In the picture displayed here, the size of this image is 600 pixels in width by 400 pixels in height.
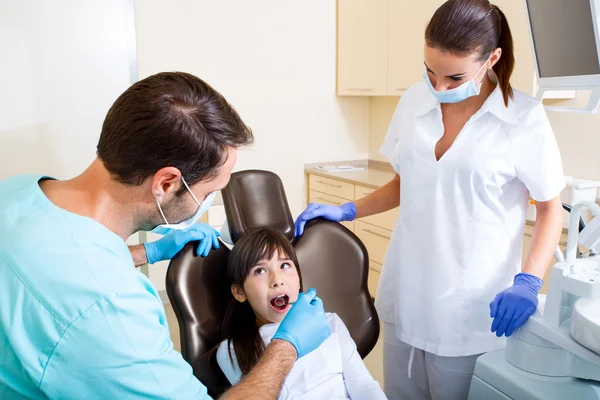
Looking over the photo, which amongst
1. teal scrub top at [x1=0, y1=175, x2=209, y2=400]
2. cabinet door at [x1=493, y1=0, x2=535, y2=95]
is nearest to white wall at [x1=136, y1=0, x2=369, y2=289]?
cabinet door at [x1=493, y1=0, x2=535, y2=95]

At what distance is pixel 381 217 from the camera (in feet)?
9.92

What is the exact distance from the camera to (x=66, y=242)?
837 mm

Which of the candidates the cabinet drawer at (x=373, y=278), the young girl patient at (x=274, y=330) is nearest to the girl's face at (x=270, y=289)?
the young girl patient at (x=274, y=330)

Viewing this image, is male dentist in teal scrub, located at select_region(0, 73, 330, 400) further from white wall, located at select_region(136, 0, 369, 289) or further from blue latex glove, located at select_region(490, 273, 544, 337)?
white wall, located at select_region(136, 0, 369, 289)

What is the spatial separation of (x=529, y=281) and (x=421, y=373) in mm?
420

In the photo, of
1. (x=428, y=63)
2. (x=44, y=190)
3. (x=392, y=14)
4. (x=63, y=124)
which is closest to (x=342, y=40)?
(x=392, y=14)

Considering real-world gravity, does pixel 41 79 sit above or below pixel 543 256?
above

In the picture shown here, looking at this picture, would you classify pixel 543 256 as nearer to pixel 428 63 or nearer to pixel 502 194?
pixel 502 194

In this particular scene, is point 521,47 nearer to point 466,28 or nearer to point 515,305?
point 466,28

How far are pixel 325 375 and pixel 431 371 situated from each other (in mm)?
304

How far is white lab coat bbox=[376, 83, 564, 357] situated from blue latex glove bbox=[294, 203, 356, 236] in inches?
8.6

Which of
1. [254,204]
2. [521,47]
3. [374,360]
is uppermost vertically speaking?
[521,47]

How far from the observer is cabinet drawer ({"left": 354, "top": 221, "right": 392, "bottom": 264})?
9.97ft

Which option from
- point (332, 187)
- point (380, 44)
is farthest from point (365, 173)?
point (380, 44)
